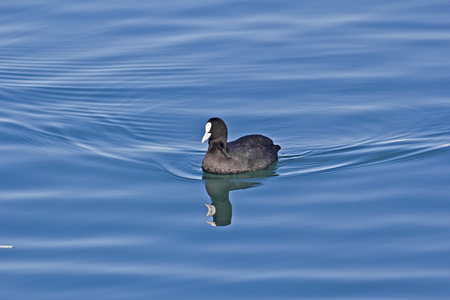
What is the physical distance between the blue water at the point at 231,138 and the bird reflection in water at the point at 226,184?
34 mm

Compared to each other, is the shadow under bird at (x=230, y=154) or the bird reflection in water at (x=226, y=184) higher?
the shadow under bird at (x=230, y=154)

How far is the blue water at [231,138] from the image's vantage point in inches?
352

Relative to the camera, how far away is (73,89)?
15203 millimetres

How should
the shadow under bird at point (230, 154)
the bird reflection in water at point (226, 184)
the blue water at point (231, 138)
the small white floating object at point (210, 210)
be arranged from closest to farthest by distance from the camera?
1. the blue water at point (231, 138)
2. the small white floating object at point (210, 210)
3. the bird reflection in water at point (226, 184)
4. the shadow under bird at point (230, 154)

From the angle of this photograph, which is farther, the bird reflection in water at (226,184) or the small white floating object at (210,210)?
the bird reflection in water at (226,184)

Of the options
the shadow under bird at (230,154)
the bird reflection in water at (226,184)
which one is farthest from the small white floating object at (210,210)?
the shadow under bird at (230,154)

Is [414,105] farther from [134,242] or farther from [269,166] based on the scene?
[134,242]

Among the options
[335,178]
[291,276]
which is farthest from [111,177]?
[291,276]

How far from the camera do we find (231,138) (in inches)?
528

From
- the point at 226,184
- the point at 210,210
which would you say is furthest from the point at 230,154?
the point at 210,210

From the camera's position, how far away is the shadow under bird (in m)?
11.9

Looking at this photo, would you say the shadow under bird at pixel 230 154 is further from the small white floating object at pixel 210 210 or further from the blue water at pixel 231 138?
the small white floating object at pixel 210 210

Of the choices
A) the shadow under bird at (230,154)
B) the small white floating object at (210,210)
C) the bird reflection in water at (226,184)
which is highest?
the shadow under bird at (230,154)

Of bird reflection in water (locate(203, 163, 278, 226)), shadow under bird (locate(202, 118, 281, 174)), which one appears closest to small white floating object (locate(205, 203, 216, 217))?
bird reflection in water (locate(203, 163, 278, 226))
